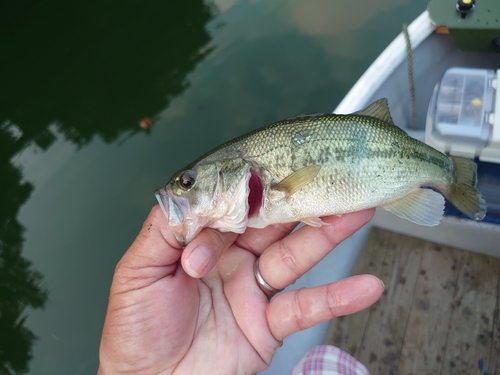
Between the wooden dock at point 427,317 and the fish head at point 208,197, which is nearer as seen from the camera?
the fish head at point 208,197

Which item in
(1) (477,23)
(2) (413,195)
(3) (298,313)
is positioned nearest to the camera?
(3) (298,313)

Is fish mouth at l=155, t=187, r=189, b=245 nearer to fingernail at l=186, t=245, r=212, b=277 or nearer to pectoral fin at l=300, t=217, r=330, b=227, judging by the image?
fingernail at l=186, t=245, r=212, b=277

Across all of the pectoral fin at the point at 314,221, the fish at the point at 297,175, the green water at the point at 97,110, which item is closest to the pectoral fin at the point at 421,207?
the fish at the point at 297,175

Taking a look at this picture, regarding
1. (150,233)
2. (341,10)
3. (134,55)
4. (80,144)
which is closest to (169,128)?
(80,144)

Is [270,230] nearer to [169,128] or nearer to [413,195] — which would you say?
[413,195]

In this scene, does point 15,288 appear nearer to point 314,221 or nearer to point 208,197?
point 208,197

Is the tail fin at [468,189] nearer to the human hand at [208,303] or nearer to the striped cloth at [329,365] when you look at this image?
the human hand at [208,303]
